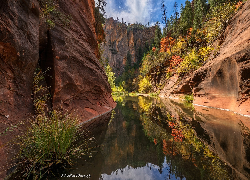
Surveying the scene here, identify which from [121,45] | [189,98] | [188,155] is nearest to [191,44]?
[189,98]

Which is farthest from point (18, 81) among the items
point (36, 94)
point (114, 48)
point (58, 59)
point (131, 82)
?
point (114, 48)

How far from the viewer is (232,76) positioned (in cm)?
912

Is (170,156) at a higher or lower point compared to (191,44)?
lower

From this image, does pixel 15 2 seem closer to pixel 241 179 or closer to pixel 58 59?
pixel 58 59

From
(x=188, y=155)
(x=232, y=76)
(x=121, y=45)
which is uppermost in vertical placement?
(x=121, y=45)

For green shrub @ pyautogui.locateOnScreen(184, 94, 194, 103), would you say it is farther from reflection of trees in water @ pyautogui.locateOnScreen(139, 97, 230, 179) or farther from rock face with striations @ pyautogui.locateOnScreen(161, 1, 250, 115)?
reflection of trees in water @ pyautogui.locateOnScreen(139, 97, 230, 179)

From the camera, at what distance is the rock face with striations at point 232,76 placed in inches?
311

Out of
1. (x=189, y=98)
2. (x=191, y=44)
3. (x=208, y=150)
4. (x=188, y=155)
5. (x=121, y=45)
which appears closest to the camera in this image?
(x=188, y=155)

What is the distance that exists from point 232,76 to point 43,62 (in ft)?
37.4

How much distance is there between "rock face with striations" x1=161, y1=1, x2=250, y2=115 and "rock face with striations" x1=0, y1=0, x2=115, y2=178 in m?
8.83

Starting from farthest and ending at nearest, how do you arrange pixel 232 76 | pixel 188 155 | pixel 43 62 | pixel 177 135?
pixel 232 76 → pixel 43 62 → pixel 177 135 → pixel 188 155

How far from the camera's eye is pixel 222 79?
10203 mm

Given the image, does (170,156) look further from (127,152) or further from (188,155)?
(127,152)

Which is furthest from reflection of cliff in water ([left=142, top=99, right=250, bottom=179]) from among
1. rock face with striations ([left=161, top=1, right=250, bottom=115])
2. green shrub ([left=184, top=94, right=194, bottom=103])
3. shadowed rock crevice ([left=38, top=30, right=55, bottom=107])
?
green shrub ([left=184, top=94, right=194, bottom=103])
